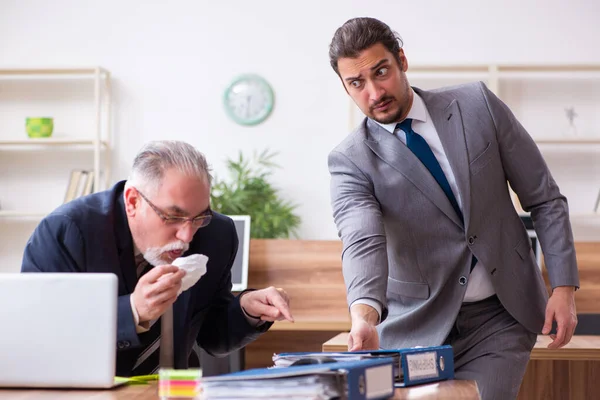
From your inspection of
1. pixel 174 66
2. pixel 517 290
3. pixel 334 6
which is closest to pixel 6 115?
pixel 174 66

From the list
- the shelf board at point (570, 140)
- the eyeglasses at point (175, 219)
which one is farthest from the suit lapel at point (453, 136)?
the shelf board at point (570, 140)

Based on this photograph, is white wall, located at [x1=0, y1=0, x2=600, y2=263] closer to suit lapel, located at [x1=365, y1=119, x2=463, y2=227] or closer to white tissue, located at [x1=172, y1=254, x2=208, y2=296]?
suit lapel, located at [x1=365, y1=119, x2=463, y2=227]

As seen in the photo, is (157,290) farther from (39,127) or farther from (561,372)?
(39,127)

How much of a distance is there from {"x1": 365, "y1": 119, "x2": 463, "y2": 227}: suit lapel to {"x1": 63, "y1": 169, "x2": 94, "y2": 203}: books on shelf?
337 centimetres

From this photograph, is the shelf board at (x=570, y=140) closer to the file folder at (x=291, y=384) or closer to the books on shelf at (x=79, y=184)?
the books on shelf at (x=79, y=184)

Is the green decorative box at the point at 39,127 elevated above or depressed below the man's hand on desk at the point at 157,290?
above

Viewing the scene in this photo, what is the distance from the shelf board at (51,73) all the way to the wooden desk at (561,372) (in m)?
3.01

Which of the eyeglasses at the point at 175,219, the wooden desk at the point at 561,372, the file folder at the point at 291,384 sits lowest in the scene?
the wooden desk at the point at 561,372

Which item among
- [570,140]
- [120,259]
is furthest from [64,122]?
[120,259]

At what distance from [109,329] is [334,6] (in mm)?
4147

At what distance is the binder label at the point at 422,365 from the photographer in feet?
4.62

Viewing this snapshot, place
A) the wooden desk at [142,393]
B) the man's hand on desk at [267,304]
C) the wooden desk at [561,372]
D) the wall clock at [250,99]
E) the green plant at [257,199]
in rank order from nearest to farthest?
the wooden desk at [142,393] → the man's hand on desk at [267,304] → the wooden desk at [561,372] → the green plant at [257,199] → the wall clock at [250,99]

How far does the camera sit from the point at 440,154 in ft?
6.93

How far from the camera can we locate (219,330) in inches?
78.8
